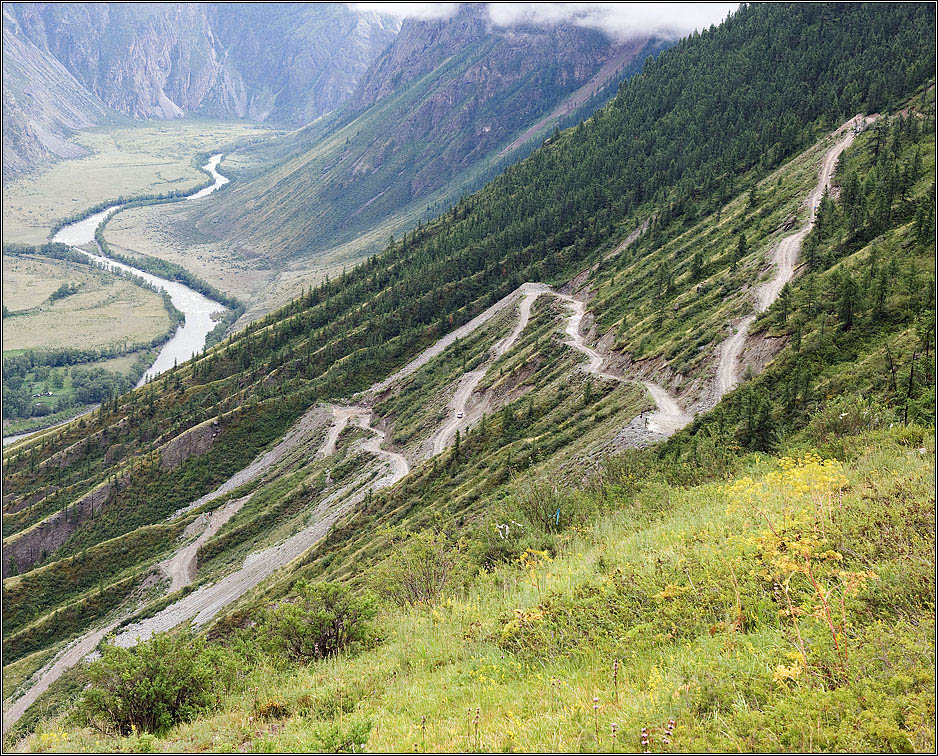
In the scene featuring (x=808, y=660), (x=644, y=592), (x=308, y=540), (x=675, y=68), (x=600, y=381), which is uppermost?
(x=675, y=68)

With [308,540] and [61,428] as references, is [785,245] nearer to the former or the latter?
[308,540]

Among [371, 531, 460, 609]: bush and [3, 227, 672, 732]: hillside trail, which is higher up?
[371, 531, 460, 609]: bush

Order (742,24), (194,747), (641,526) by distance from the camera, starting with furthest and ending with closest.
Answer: (742,24) → (641,526) → (194,747)

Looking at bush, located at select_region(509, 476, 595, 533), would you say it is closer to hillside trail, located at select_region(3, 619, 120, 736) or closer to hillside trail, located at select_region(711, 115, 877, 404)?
hillside trail, located at select_region(711, 115, 877, 404)

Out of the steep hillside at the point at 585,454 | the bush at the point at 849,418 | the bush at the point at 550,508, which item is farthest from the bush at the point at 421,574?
the bush at the point at 849,418

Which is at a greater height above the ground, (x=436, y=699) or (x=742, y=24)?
(x=742, y=24)

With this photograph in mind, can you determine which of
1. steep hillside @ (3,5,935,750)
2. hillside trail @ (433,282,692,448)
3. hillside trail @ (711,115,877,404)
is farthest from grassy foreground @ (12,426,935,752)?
hillside trail @ (711,115,877,404)

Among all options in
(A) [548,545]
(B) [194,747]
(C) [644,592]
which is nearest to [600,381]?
(A) [548,545]

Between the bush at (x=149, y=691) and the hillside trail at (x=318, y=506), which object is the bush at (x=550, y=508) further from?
the bush at (x=149, y=691)
